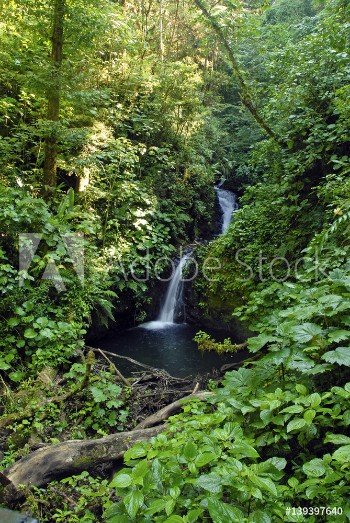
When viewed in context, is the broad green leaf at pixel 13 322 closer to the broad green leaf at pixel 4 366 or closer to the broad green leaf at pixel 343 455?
the broad green leaf at pixel 4 366

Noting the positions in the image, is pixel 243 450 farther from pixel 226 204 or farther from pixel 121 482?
pixel 226 204

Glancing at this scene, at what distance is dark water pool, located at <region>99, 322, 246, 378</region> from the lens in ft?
22.5

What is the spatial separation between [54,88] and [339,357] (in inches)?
227

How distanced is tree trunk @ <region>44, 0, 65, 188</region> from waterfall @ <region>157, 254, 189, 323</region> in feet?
14.1

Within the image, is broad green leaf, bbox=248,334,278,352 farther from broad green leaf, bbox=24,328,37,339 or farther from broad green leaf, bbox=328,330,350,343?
broad green leaf, bbox=24,328,37,339

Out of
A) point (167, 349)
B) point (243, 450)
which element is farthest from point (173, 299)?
point (243, 450)

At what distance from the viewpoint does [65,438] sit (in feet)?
12.5

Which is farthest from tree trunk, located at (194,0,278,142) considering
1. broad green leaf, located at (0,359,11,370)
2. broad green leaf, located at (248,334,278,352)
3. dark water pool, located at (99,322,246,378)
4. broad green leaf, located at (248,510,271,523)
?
broad green leaf, located at (248,510,271,523)

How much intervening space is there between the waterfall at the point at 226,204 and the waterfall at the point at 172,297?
12.2 ft

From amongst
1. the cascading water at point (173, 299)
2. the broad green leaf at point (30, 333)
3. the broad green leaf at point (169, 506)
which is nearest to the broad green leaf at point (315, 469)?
the broad green leaf at point (169, 506)

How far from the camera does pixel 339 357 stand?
204 cm

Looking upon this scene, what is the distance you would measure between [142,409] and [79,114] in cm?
663

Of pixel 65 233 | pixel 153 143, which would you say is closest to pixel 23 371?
pixel 65 233

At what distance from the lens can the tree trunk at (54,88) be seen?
5461 millimetres
